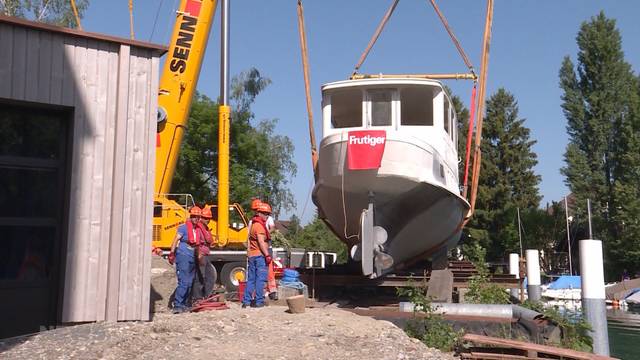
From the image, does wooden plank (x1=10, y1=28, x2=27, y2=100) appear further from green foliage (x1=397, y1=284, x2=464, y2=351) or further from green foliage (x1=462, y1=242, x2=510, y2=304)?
green foliage (x1=462, y1=242, x2=510, y2=304)

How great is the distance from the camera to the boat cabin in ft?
38.0

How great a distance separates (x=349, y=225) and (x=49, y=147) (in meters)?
6.22

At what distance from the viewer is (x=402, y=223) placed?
11.9 metres

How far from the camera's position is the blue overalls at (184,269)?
8849 mm

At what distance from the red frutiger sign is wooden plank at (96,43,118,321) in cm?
457

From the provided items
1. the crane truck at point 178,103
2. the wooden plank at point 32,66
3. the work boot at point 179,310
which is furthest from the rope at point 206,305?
the crane truck at point 178,103

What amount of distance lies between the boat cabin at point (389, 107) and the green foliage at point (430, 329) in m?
3.62

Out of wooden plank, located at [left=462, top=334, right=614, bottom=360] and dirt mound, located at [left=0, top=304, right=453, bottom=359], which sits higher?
dirt mound, located at [left=0, top=304, right=453, bottom=359]

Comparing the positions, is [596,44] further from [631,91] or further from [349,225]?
[349,225]

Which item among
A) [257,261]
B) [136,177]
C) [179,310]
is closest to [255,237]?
[257,261]

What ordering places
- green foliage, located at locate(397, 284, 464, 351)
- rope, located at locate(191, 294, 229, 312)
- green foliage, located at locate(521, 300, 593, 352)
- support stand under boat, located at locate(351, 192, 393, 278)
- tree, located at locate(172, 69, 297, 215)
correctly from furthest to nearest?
tree, located at locate(172, 69, 297, 215)
support stand under boat, located at locate(351, 192, 393, 278)
green foliage, located at locate(521, 300, 593, 352)
rope, located at locate(191, 294, 229, 312)
green foliage, located at locate(397, 284, 464, 351)

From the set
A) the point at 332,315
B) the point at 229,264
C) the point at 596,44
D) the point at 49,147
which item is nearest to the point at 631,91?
the point at 596,44

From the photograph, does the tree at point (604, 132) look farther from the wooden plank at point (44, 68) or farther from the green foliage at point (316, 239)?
the wooden plank at point (44, 68)

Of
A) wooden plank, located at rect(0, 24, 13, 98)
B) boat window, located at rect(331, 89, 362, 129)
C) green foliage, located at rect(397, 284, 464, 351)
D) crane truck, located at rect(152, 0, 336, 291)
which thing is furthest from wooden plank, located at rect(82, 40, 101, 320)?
crane truck, located at rect(152, 0, 336, 291)
